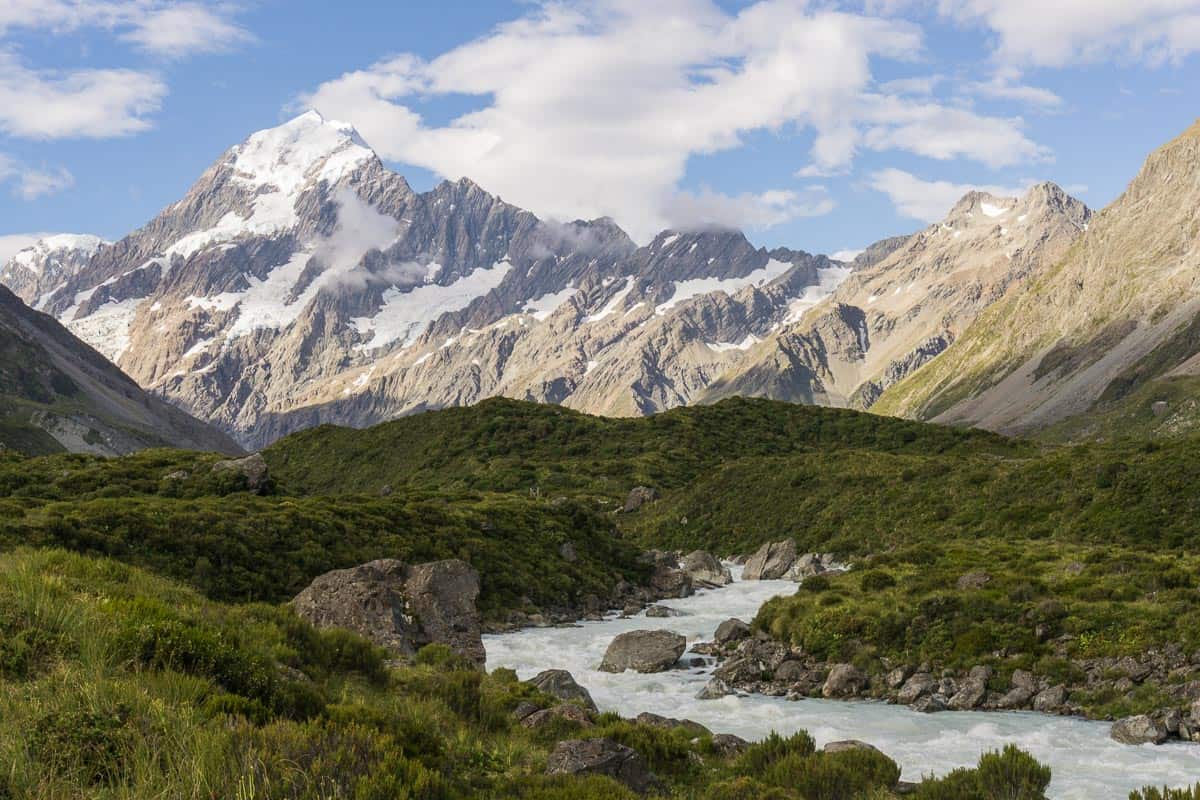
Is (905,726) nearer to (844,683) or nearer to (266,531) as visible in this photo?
(844,683)

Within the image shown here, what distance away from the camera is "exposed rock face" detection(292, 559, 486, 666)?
31.9 metres

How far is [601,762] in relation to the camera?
50.9ft

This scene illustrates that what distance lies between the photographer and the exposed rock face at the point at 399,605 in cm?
3186

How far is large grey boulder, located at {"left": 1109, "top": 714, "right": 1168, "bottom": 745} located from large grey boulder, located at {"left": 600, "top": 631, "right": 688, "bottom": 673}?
1738cm

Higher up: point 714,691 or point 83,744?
point 83,744

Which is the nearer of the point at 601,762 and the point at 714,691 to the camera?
the point at 601,762

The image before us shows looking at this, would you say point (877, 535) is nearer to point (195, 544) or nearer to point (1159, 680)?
point (1159, 680)

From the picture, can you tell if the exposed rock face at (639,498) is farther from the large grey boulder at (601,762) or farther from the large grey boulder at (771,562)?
the large grey boulder at (601,762)

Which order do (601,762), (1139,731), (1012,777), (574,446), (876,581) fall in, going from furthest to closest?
(574,446) < (876,581) < (1139,731) < (1012,777) < (601,762)

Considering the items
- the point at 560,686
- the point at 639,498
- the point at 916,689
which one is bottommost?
the point at 560,686

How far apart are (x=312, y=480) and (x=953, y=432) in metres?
96.2

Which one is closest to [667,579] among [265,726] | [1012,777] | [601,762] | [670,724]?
[670,724]

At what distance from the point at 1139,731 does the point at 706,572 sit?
40.8 meters

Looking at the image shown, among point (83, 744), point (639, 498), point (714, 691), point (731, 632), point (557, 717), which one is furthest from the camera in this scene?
point (639, 498)
